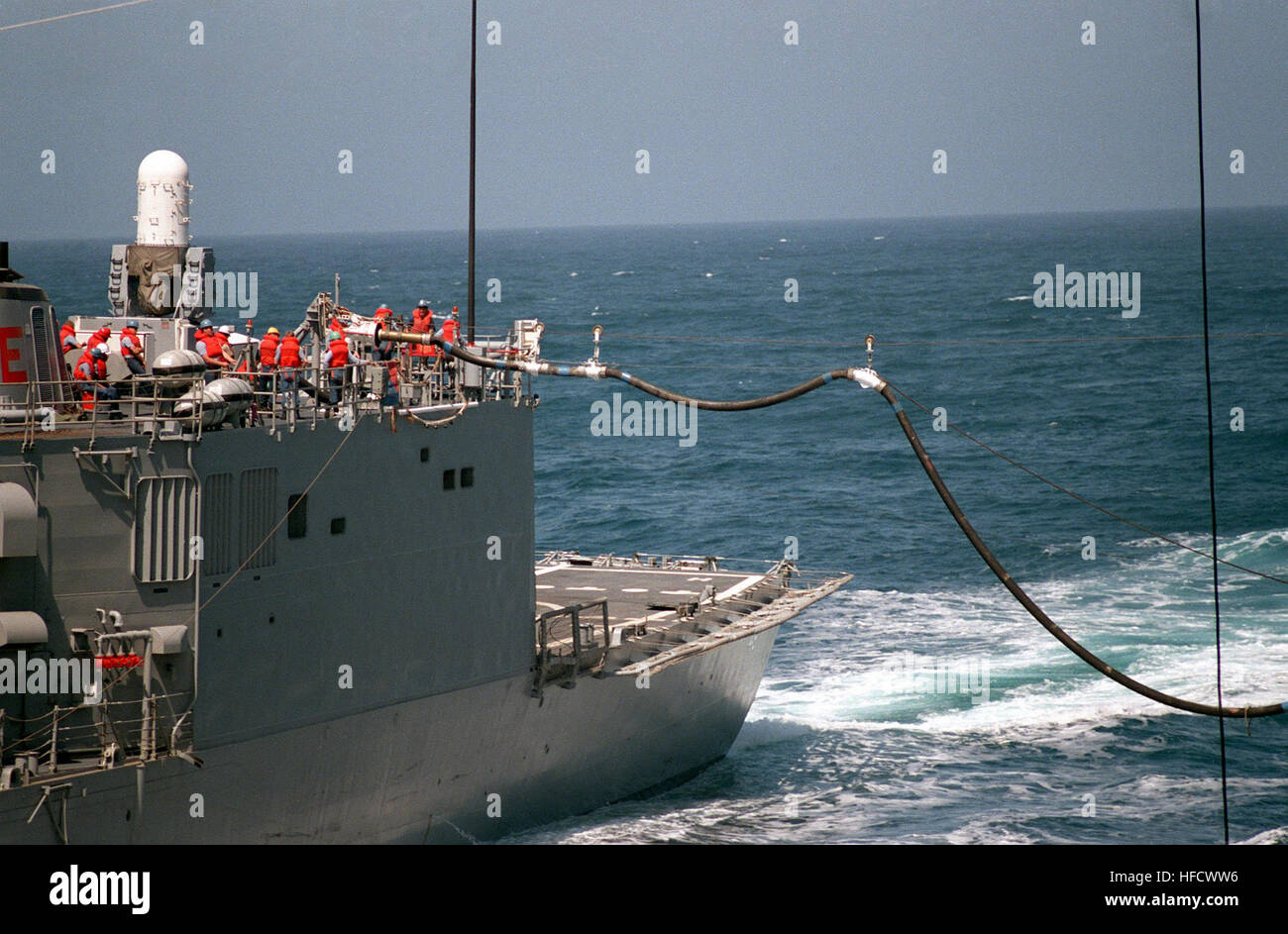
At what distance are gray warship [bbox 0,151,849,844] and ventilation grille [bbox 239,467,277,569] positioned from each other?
41 millimetres

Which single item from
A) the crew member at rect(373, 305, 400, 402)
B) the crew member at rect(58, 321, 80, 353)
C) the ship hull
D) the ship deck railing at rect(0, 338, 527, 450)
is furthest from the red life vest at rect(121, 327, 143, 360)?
the ship hull

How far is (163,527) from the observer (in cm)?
2198

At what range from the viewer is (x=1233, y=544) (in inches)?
2019

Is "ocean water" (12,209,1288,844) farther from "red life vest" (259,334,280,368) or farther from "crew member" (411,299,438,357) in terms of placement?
"red life vest" (259,334,280,368)

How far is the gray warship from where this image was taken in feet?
70.5

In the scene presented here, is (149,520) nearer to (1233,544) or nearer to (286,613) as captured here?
(286,613)

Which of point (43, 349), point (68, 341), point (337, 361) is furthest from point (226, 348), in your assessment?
point (68, 341)

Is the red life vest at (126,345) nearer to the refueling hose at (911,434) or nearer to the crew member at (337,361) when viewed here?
the crew member at (337,361)

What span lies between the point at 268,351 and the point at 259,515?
11.5 feet

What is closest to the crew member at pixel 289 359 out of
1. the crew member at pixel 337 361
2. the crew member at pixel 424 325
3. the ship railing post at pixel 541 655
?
the crew member at pixel 337 361

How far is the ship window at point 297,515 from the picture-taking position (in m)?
23.7

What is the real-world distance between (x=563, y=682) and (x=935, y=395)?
55.0m

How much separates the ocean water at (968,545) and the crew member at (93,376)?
38.3 ft

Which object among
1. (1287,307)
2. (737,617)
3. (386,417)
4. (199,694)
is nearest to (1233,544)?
(737,617)
